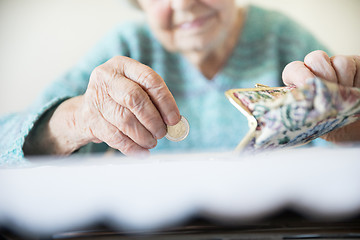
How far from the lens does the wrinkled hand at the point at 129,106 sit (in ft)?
1.15

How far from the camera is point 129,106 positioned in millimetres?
354

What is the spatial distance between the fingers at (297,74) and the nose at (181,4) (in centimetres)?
43

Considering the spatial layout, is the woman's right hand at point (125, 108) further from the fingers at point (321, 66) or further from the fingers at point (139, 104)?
the fingers at point (321, 66)

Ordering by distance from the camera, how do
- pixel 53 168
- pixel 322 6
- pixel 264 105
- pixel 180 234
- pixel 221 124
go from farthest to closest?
pixel 322 6
pixel 221 124
pixel 53 168
pixel 180 234
pixel 264 105

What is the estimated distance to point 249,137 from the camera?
11.3 inches

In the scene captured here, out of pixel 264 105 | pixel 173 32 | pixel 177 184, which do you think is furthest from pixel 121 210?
pixel 173 32

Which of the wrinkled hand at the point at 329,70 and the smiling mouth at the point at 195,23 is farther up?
the smiling mouth at the point at 195,23

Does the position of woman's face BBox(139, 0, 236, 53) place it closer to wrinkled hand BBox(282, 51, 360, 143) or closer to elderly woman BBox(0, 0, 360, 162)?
elderly woman BBox(0, 0, 360, 162)

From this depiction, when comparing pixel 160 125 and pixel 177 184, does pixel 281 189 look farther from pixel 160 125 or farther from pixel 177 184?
pixel 160 125

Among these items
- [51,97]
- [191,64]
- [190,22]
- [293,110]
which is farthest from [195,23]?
[293,110]

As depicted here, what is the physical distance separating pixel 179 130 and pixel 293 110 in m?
0.15

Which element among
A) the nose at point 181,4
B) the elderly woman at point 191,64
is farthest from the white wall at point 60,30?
the nose at point 181,4

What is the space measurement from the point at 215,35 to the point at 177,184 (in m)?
0.45

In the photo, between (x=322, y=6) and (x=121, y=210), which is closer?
(x=121, y=210)
